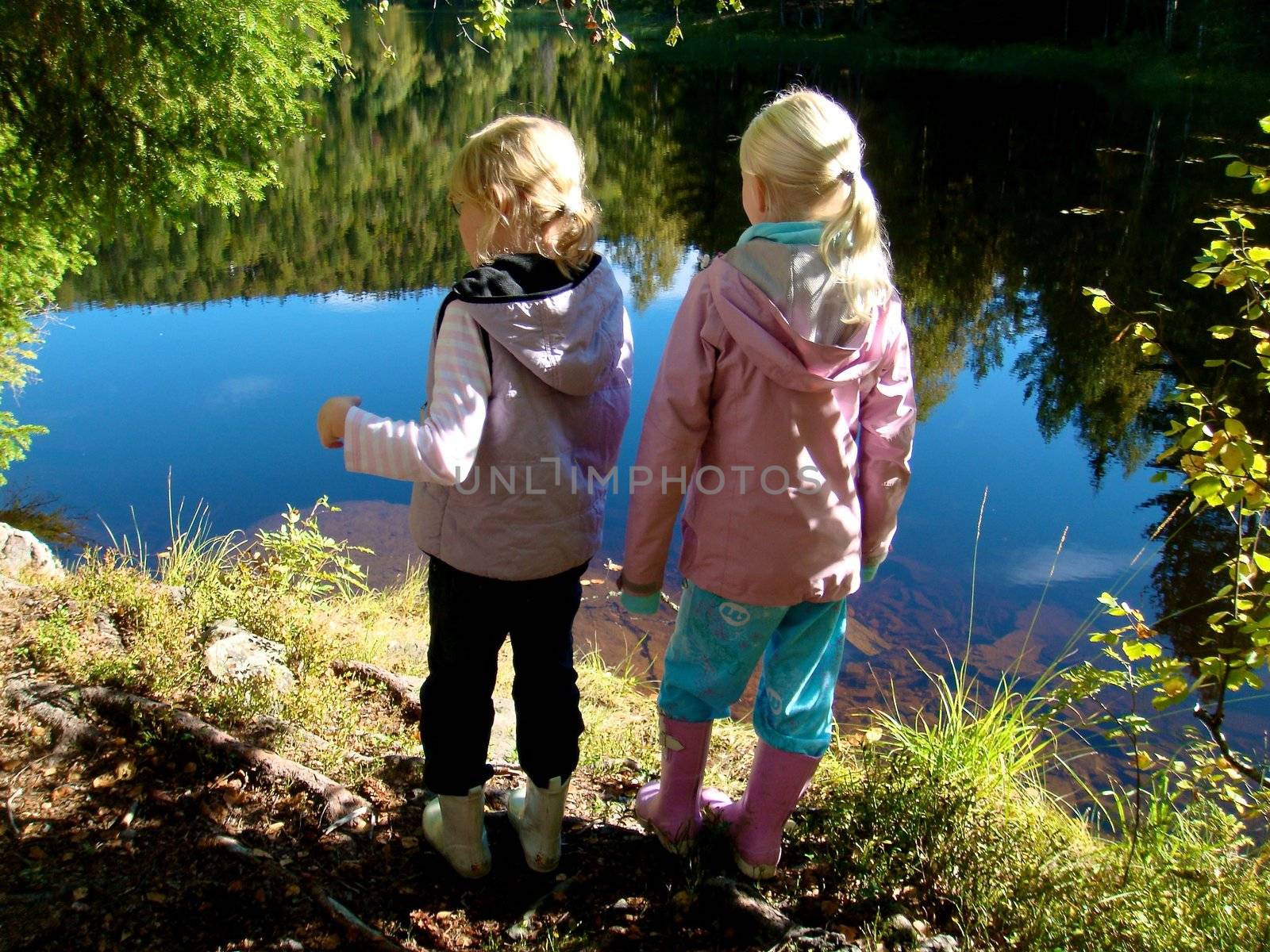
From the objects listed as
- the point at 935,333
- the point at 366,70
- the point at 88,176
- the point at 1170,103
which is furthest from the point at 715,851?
the point at 366,70

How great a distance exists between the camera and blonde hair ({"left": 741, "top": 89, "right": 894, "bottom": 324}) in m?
1.75

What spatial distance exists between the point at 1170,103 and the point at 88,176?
69.2ft

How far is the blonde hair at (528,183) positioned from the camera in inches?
68.4

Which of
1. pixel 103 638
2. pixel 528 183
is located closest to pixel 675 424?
pixel 528 183

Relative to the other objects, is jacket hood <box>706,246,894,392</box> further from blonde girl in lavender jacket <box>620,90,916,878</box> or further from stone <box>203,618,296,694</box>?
stone <box>203,618,296,694</box>

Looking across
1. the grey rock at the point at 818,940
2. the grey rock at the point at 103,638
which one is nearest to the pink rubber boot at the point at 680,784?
the grey rock at the point at 818,940

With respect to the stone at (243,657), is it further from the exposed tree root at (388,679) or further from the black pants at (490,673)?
the black pants at (490,673)

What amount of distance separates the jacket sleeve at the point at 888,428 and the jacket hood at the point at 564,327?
514mm

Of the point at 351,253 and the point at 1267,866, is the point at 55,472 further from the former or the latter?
the point at 1267,866

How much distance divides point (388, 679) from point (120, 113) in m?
3.42

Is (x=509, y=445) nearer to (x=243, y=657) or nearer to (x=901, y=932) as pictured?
(x=901, y=932)

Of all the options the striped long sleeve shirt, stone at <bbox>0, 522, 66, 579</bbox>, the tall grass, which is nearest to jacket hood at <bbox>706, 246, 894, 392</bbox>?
the striped long sleeve shirt

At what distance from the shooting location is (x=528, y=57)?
31.1 metres

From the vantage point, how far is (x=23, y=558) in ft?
11.5
